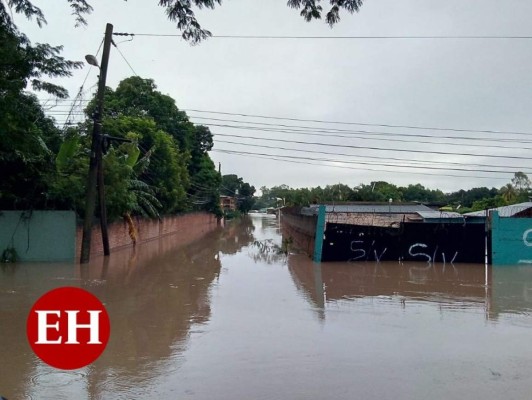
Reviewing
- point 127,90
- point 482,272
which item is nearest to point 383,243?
point 482,272

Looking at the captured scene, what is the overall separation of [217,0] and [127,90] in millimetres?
33913

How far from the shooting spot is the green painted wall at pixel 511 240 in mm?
Answer: 18094

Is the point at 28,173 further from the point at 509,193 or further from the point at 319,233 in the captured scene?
the point at 509,193

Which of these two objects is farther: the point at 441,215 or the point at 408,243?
the point at 441,215

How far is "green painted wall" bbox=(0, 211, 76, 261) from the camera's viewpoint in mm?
16984

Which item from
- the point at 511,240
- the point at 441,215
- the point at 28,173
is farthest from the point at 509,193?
the point at 28,173

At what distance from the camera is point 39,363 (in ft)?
19.8

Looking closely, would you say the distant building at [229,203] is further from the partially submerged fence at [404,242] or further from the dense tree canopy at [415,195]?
the partially submerged fence at [404,242]

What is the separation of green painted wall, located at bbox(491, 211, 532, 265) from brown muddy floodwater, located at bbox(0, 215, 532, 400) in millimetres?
3598

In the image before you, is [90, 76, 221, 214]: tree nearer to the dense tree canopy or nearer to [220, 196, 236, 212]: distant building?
the dense tree canopy

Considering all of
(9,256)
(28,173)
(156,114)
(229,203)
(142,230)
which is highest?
(156,114)

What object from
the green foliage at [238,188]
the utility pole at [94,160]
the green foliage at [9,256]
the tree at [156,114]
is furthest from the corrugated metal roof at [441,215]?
the green foliage at [238,188]

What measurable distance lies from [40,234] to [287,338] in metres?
12.8

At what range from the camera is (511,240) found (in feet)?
59.8
